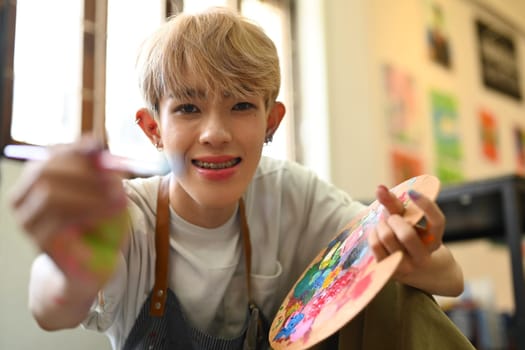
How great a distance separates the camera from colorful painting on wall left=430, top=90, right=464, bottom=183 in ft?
9.84

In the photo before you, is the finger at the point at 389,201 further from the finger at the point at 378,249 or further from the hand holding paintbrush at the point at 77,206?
the hand holding paintbrush at the point at 77,206

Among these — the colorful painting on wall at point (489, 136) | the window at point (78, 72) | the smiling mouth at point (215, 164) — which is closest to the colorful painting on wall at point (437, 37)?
the colorful painting on wall at point (489, 136)

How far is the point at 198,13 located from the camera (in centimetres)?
92

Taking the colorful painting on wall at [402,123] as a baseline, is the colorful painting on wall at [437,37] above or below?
above

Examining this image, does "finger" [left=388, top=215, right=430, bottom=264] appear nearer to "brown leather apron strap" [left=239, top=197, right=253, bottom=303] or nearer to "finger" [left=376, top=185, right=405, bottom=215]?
"finger" [left=376, top=185, right=405, bottom=215]

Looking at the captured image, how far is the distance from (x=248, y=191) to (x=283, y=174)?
87mm

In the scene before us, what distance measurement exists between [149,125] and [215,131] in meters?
0.18

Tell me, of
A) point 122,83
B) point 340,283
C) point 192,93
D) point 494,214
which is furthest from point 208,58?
point 494,214

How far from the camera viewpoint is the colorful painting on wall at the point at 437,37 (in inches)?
120

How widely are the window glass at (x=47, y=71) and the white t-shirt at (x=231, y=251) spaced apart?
70cm

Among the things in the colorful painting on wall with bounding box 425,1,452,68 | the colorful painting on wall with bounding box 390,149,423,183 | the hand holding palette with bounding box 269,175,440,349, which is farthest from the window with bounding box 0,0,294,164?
the colorful painting on wall with bounding box 425,1,452,68

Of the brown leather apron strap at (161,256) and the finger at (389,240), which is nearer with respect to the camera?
the finger at (389,240)

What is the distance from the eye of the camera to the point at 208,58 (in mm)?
842

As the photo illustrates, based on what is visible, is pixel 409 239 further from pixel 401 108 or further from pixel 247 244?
pixel 401 108
